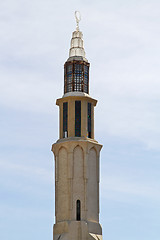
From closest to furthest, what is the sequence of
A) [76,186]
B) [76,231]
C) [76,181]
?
[76,231] → [76,186] → [76,181]

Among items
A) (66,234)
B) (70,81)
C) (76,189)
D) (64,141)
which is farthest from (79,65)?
(66,234)

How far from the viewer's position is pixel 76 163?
66.2 m

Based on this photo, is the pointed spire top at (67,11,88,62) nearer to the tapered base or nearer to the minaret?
the minaret

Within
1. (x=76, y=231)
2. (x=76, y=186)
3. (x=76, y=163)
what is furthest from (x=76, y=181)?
(x=76, y=231)

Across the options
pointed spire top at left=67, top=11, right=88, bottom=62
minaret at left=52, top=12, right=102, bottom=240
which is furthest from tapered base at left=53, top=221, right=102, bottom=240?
pointed spire top at left=67, top=11, right=88, bottom=62

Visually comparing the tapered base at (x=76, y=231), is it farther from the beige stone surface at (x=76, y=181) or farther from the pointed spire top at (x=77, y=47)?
the pointed spire top at (x=77, y=47)

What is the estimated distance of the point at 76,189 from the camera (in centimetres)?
6538

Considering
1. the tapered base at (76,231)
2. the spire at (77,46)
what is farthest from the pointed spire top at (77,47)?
the tapered base at (76,231)

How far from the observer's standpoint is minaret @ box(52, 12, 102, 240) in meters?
64.6

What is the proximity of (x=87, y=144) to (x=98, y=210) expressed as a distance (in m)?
6.73

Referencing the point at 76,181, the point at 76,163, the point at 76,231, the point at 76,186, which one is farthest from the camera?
the point at 76,163

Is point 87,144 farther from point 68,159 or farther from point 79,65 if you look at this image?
point 79,65

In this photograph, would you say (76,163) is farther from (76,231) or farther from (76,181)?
(76,231)

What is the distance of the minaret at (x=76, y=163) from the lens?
64.6 meters
